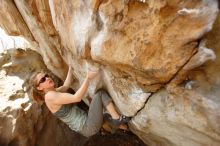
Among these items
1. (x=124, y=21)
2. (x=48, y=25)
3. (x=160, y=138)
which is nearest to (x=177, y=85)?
(x=124, y=21)

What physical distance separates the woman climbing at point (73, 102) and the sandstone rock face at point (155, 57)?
15 cm

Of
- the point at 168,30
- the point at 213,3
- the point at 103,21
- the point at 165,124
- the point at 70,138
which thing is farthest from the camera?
the point at 70,138

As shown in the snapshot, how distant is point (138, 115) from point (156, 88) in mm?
611

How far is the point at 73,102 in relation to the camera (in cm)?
422

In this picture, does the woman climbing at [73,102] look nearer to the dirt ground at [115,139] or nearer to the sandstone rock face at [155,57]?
the sandstone rock face at [155,57]

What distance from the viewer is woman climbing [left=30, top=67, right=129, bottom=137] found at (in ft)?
13.5

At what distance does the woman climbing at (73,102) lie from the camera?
13.5ft

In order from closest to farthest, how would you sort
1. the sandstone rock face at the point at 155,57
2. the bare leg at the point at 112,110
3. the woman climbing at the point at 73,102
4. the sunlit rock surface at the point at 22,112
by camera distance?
1. the sandstone rock face at the point at 155,57
2. the woman climbing at the point at 73,102
3. the bare leg at the point at 112,110
4. the sunlit rock surface at the point at 22,112

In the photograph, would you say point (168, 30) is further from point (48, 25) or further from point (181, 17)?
point (48, 25)

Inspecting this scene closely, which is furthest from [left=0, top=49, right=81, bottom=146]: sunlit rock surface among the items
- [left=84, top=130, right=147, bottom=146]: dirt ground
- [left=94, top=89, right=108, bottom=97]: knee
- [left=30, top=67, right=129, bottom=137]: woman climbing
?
[left=94, top=89, right=108, bottom=97]: knee

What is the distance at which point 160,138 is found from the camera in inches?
182

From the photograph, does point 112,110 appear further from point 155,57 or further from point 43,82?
point 155,57

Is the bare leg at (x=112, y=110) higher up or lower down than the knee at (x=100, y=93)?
lower down

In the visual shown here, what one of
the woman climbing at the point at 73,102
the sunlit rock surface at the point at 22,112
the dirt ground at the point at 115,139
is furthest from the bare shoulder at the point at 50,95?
the dirt ground at the point at 115,139
